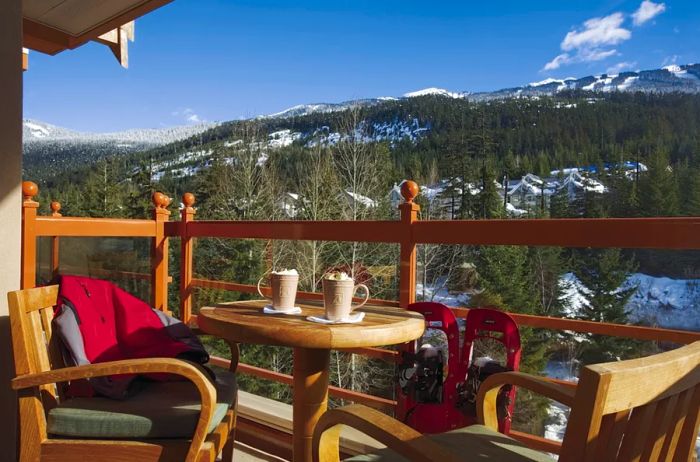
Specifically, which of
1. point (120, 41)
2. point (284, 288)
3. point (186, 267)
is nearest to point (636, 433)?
point (284, 288)

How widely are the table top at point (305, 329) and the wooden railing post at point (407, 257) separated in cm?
62

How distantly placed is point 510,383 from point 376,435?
55 cm

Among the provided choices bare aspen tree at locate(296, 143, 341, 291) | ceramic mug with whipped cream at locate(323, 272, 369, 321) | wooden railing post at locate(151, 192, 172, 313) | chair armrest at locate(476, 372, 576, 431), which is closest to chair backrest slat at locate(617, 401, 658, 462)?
chair armrest at locate(476, 372, 576, 431)

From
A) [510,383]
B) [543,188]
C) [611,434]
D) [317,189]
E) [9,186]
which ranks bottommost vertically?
[510,383]

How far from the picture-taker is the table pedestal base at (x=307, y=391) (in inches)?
67.8

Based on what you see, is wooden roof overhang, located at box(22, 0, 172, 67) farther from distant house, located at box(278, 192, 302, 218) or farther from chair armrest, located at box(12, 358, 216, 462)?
distant house, located at box(278, 192, 302, 218)

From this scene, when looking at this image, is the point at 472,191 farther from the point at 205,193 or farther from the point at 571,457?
the point at 571,457

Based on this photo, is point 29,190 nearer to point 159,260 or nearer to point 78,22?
→ point 159,260

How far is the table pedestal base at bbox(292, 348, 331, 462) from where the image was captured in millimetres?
1723

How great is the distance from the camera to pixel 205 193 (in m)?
28.9

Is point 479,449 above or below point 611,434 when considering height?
below

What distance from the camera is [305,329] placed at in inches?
57.7

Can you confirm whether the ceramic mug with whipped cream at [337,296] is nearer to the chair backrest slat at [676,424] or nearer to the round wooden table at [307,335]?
the round wooden table at [307,335]

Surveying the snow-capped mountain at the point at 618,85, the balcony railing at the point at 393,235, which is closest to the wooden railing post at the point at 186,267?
the balcony railing at the point at 393,235
